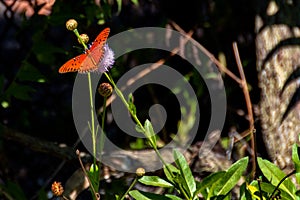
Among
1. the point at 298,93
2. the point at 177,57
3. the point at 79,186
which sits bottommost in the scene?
the point at 79,186

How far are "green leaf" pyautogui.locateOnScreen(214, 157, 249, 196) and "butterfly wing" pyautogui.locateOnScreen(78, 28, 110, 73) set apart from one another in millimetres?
437

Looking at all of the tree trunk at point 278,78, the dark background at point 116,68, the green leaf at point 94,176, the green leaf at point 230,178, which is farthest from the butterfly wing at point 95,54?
the dark background at point 116,68

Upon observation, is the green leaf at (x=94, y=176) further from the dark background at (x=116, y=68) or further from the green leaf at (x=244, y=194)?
the dark background at (x=116, y=68)

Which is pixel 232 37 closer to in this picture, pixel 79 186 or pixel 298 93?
pixel 298 93

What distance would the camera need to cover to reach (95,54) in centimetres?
146

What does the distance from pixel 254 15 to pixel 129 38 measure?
551 millimetres

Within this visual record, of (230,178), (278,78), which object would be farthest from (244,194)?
(278,78)

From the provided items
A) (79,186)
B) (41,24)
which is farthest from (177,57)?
(79,186)

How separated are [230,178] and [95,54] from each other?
0.47 metres

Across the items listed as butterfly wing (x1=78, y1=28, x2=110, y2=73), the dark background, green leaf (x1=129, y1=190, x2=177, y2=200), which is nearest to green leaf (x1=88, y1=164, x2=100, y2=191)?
green leaf (x1=129, y1=190, x2=177, y2=200)

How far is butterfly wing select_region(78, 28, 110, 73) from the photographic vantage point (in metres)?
1.42

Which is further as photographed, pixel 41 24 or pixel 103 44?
pixel 41 24

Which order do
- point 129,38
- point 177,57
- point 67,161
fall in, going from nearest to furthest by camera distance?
point 67,161, point 129,38, point 177,57

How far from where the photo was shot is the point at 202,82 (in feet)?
9.77
